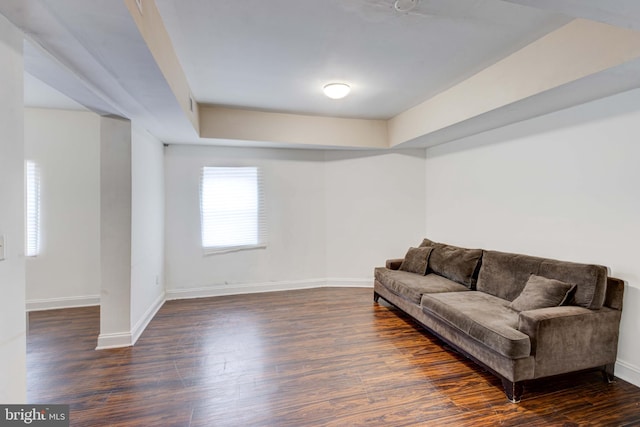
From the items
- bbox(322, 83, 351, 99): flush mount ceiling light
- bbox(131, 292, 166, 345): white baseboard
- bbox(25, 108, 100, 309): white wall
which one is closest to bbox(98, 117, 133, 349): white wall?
bbox(131, 292, 166, 345): white baseboard

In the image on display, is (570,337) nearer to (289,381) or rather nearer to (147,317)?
(289,381)

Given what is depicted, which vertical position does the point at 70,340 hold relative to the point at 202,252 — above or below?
below

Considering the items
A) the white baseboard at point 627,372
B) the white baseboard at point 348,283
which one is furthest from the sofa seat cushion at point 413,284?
the white baseboard at point 627,372

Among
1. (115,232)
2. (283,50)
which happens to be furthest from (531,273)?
(115,232)

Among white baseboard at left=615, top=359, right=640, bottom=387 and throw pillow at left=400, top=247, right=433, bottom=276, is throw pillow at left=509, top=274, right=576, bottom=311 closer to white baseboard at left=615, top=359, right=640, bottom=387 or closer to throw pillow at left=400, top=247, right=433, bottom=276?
white baseboard at left=615, top=359, right=640, bottom=387

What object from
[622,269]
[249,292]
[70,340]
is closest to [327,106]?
[249,292]

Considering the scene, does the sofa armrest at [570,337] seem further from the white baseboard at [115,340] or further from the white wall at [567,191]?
the white baseboard at [115,340]

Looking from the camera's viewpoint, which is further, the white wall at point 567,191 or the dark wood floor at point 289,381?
the white wall at point 567,191

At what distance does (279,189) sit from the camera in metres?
5.05

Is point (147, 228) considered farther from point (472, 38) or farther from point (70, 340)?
point (472, 38)

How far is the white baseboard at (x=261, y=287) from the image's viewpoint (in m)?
4.64

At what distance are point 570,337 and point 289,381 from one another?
2195mm

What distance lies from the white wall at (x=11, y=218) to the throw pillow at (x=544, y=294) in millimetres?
3482

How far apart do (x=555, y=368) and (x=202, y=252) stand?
4.43m
